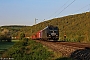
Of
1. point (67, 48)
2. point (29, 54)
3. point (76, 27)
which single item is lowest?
point (29, 54)

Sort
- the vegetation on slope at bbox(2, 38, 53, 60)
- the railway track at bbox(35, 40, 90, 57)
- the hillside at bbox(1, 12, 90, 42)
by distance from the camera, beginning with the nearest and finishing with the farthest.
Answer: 1. the vegetation on slope at bbox(2, 38, 53, 60)
2. the railway track at bbox(35, 40, 90, 57)
3. the hillside at bbox(1, 12, 90, 42)

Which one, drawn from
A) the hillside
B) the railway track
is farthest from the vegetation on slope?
the hillside

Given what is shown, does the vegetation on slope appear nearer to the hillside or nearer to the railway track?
the railway track

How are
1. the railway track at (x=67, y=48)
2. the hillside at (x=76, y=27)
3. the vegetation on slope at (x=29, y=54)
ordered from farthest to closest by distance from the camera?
1. the hillside at (x=76, y=27)
2. the railway track at (x=67, y=48)
3. the vegetation on slope at (x=29, y=54)

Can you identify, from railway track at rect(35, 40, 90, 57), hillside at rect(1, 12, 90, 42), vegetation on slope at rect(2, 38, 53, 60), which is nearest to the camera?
vegetation on slope at rect(2, 38, 53, 60)

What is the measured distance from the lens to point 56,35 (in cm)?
4788

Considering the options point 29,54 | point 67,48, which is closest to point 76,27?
point 67,48

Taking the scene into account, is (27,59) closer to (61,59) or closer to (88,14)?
(61,59)

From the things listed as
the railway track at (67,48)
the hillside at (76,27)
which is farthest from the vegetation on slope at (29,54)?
the hillside at (76,27)

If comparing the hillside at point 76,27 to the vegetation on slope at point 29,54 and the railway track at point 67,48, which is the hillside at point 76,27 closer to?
the railway track at point 67,48

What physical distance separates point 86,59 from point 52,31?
34.2 meters

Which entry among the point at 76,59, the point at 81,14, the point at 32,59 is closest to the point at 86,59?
the point at 76,59

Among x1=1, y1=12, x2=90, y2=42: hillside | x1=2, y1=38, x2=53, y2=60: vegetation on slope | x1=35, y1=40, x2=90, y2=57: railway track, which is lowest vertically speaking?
x1=2, y1=38, x2=53, y2=60: vegetation on slope

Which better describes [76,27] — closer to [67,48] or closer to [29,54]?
[67,48]
